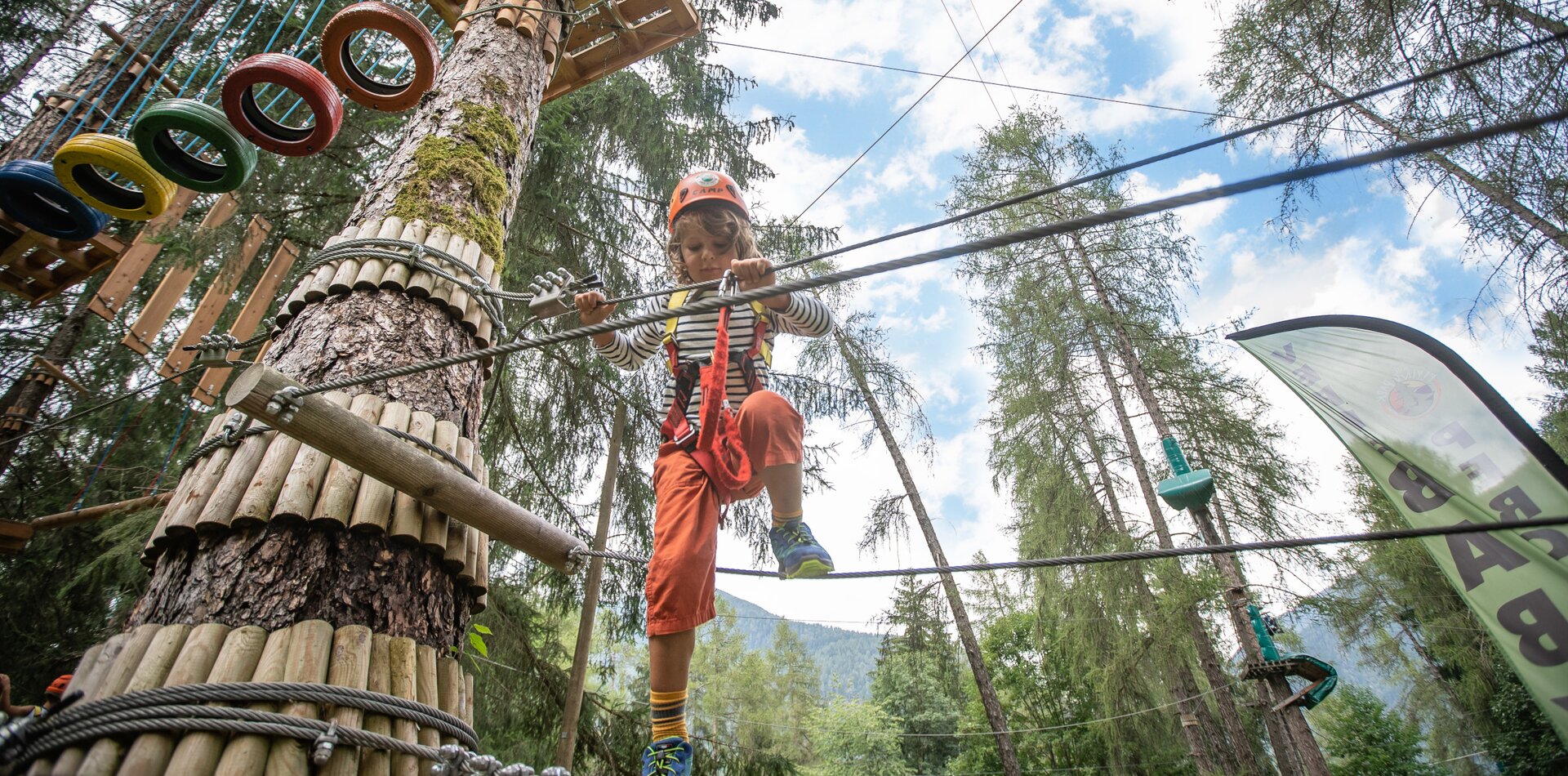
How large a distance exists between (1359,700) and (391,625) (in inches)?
Result: 1232

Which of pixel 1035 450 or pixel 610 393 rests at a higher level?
pixel 1035 450

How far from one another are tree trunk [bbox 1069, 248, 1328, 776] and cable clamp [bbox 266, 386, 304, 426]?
5784mm

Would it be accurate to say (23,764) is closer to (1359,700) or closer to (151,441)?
(151,441)

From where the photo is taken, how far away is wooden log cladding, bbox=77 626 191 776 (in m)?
1.00

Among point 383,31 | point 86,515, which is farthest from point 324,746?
point 86,515

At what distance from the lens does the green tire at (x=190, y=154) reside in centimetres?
180

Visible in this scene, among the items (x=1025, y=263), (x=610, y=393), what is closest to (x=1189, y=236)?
(x=1025, y=263)

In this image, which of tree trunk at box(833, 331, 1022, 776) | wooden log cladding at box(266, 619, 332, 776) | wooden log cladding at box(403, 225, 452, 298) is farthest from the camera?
tree trunk at box(833, 331, 1022, 776)

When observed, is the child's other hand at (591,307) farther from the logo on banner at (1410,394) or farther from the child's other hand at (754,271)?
the logo on banner at (1410,394)

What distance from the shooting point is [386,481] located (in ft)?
4.63

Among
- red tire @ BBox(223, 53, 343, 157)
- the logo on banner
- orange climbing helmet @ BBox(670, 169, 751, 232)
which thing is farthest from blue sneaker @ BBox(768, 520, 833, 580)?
the logo on banner

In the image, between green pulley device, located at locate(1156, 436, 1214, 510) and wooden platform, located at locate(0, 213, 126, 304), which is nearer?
wooden platform, located at locate(0, 213, 126, 304)

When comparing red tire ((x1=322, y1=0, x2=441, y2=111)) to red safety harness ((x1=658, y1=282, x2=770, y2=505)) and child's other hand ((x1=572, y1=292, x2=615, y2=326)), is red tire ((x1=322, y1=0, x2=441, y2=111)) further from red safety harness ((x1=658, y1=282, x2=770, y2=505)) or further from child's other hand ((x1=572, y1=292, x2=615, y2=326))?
red safety harness ((x1=658, y1=282, x2=770, y2=505))

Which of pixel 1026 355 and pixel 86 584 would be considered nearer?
pixel 86 584
